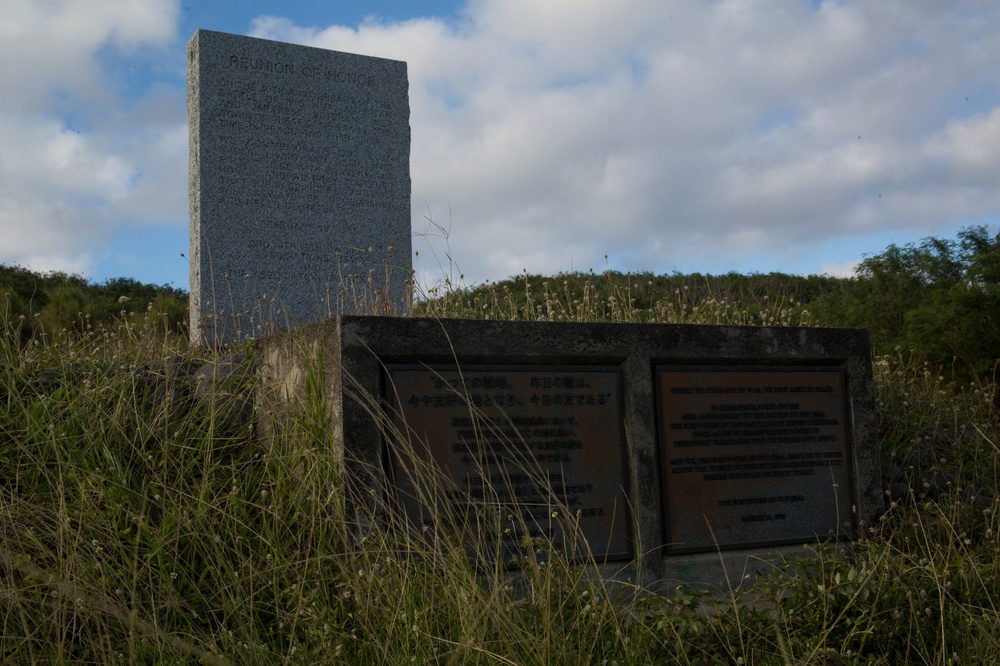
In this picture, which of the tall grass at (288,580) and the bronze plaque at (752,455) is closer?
the tall grass at (288,580)

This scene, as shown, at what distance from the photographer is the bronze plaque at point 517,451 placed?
12.9 feet

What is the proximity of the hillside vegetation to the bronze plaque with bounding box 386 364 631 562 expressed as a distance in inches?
5.4

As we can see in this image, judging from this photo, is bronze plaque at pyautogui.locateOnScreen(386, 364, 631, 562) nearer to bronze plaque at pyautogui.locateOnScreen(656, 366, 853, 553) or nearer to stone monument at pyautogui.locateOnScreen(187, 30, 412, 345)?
bronze plaque at pyautogui.locateOnScreen(656, 366, 853, 553)

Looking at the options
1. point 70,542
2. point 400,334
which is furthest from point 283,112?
point 70,542

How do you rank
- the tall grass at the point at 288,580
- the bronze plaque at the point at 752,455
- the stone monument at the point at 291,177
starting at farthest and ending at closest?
the stone monument at the point at 291,177, the bronze plaque at the point at 752,455, the tall grass at the point at 288,580

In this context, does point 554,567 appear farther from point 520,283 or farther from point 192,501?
point 520,283

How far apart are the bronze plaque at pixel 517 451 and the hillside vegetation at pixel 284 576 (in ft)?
0.45

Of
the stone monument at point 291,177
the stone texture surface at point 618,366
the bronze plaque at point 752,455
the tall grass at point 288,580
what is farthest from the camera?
the stone monument at point 291,177

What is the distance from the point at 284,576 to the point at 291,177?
5.56m

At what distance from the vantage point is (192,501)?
4.02m

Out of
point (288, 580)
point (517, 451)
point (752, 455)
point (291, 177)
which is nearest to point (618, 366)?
point (517, 451)

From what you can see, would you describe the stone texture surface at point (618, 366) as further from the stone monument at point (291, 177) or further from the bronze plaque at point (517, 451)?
the stone monument at point (291, 177)

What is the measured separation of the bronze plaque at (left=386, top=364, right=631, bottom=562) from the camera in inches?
154

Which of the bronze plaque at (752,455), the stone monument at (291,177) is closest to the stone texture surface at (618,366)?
the bronze plaque at (752,455)
